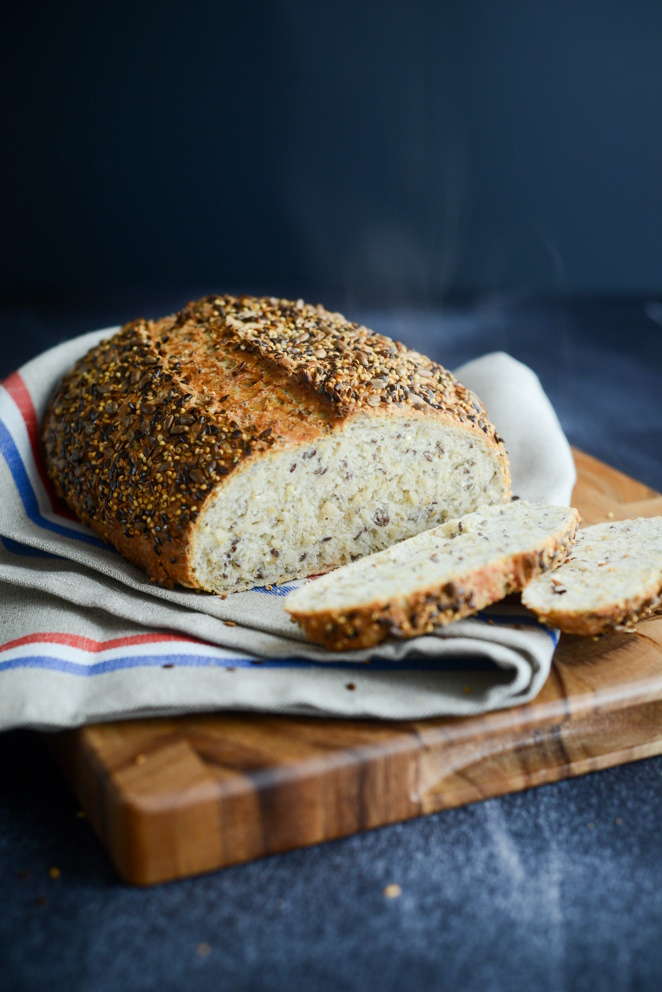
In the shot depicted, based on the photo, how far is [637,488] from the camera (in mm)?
3721

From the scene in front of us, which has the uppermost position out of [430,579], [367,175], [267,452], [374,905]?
[267,452]

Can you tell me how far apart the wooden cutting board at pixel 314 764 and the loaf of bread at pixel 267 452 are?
2.33 ft

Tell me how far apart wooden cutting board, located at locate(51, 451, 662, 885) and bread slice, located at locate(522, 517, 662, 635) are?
111 mm

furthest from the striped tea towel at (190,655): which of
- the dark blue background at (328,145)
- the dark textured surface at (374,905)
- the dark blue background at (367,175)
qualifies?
the dark blue background at (328,145)

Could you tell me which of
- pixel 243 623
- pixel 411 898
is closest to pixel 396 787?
pixel 411 898

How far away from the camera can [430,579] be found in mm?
2463

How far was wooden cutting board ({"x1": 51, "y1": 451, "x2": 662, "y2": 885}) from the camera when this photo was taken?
1999 mm

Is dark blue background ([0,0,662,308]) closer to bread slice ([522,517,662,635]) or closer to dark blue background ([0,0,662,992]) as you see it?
dark blue background ([0,0,662,992])

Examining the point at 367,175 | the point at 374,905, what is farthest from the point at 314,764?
the point at 367,175

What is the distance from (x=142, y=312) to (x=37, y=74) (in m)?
1.56

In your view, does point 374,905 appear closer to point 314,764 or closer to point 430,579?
point 314,764

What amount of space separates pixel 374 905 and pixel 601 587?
1053mm

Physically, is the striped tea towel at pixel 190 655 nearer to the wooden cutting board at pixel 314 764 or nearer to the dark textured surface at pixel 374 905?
the wooden cutting board at pixel 314 764

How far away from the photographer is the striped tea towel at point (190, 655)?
222 cm
